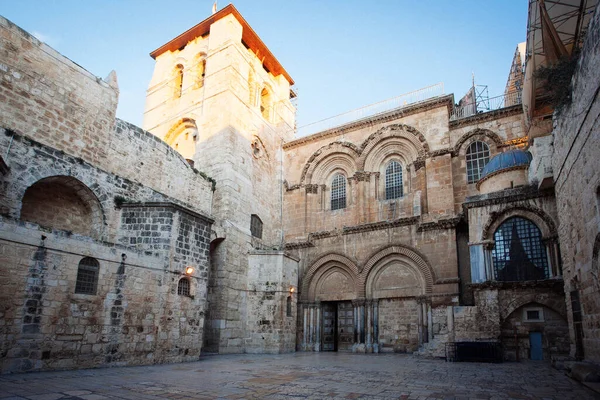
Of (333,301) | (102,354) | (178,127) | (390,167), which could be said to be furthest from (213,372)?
(178,127)

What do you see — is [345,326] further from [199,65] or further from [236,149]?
[199,65]

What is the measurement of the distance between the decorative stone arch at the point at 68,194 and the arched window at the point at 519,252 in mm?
12853

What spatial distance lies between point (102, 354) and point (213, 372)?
2817 millimetres

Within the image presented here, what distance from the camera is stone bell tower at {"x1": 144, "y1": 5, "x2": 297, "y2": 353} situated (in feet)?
55.4

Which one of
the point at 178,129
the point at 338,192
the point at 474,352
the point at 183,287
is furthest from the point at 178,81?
the point at 474,352

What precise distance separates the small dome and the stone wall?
351cm

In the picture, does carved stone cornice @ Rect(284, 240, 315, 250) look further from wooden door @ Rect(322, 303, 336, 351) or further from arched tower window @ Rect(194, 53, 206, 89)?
arched tower window @ Rect(194, 53, 206, 89)

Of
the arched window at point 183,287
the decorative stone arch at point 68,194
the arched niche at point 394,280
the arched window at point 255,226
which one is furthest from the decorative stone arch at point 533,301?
the decorative stone arch at point 68,194

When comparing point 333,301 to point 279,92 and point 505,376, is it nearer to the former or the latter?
point 505,376

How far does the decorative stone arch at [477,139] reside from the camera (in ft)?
57.4

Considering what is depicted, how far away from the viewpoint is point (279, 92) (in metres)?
24.9

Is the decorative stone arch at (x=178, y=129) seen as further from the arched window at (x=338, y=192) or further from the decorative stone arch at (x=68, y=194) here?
the decorative stone arch at (x=68, y=194)

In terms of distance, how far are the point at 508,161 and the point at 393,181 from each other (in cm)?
549

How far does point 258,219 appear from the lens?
65.9 feet
